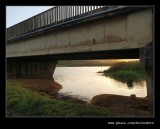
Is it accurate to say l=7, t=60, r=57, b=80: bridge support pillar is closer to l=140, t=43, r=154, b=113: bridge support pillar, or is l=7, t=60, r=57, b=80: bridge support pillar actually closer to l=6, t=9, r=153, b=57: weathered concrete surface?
l=6, t=9, r=153, b=57: weathered concrete surface

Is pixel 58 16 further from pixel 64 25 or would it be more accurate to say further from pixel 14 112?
pixel 14 112

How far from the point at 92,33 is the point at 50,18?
20.7 ft

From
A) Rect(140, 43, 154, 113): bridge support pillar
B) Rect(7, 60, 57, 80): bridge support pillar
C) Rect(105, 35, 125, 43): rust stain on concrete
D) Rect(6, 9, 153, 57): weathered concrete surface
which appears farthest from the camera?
Rect(7, 60, 57, 80): bridge support pillar

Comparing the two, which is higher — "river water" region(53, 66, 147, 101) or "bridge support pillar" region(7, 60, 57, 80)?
"bridge support pillar" region(7, 60, 57, 80)

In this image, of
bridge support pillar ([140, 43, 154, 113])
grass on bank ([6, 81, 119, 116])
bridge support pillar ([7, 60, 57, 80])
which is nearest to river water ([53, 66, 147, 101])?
bridge support pillar ([7, 60, 57, 80])

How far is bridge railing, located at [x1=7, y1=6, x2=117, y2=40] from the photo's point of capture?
15.2m

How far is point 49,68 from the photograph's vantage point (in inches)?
1806

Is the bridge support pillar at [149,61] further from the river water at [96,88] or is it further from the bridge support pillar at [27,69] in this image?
the bridge support pillar at [27,69]

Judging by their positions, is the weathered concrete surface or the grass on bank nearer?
the weathered concrete surface

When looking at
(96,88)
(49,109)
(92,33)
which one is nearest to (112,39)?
(92,33)

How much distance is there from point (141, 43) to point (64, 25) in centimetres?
706

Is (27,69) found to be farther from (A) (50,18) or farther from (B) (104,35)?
(B) (104,35)

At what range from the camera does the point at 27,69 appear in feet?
137
